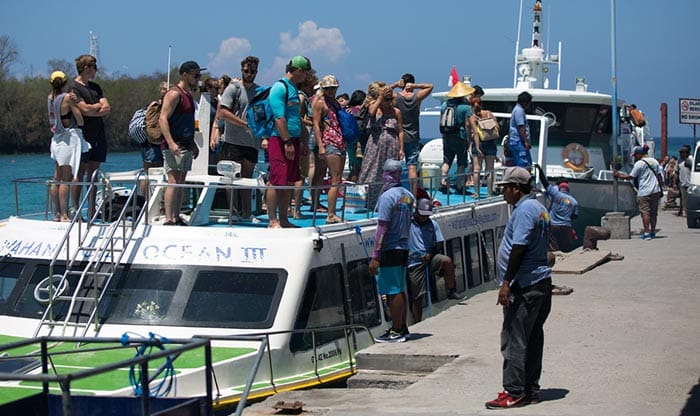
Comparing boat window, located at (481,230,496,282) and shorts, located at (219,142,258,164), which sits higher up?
shorts, located at (219,142,258,164)

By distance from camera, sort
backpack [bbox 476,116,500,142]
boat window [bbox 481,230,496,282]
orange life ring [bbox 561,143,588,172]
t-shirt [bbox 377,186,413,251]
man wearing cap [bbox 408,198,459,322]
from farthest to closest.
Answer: orange life ring [bbox 561,143,588,172], backpack [bbox 476,116,500,142], boat window [bbox 481,230,496,282], man wearing cap [bbox 408,198,459,322], t-shirt [bbox 377,186,413,251]

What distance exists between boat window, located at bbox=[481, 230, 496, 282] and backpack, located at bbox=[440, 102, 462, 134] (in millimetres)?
1812

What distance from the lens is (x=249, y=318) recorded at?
986 cm

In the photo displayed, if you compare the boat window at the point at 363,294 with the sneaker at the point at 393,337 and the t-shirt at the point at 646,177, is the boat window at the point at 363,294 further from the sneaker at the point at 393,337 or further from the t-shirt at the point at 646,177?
the t-shirt at the point at 646,177

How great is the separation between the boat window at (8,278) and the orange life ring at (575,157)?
53.6 feet

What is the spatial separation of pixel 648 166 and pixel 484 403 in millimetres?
13290

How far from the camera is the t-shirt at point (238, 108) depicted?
12.4 metres

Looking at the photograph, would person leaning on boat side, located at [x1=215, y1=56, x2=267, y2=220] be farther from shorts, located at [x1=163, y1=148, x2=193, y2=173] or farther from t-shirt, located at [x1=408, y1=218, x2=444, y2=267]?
t-shirt, located at [x1=408, y1=218, x2=444, y2=267]

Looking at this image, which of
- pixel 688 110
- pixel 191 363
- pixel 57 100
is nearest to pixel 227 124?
pixel 57 100

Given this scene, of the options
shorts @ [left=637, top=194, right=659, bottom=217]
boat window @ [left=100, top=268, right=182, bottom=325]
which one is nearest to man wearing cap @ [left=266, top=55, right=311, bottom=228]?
boat window @ [left=100, top=268, right=182, bottom=325]

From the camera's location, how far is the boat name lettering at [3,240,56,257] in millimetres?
10672

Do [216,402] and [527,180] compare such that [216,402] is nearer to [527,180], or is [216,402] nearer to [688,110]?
[527,180]

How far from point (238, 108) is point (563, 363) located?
196 inches

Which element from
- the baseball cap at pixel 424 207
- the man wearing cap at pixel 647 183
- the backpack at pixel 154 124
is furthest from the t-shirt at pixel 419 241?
the man wearing cap at pixel 647 183
